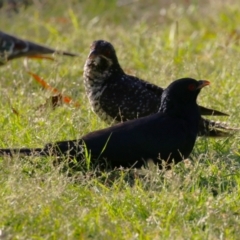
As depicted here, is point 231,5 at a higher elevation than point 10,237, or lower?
higher

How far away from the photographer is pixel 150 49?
9844mm

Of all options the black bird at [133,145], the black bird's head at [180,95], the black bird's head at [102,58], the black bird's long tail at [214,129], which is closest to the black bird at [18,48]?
the black bird's head at [102,58]

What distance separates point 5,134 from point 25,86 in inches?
63.3

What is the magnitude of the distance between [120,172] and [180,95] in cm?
75

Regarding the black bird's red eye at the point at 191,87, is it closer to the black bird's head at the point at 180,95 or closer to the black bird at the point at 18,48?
the black bird's head at the point at 180,95

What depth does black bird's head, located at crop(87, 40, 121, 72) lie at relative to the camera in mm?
7152

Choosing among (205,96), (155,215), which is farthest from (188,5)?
(155,215)

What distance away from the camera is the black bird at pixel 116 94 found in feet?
22.3

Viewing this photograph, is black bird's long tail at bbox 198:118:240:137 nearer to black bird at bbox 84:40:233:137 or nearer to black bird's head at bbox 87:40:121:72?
black bird at bbox 84:40:233:137

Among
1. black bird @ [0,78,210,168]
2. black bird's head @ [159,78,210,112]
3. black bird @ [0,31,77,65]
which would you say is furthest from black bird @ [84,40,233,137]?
black bird @ [0,31,77,65]

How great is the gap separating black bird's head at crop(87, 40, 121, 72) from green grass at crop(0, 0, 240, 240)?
405 millimetres

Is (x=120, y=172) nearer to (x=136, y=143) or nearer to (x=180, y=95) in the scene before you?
(x=136, y=143)

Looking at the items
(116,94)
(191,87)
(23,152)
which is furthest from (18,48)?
(23,152)

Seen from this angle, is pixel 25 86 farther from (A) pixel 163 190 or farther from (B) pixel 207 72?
(A) pixel 163 190
